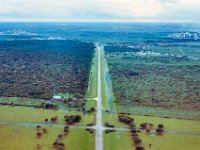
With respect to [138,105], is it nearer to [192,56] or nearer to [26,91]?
[26,91]

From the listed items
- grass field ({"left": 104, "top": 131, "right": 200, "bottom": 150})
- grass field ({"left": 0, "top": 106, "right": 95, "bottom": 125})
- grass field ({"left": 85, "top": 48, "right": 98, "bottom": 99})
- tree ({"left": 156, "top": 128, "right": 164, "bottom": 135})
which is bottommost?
grass field ({"left": 104, "top": 131, "right": 200, "bottom": 150})

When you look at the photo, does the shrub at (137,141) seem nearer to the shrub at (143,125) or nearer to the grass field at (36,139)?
the shrub at (143,125)

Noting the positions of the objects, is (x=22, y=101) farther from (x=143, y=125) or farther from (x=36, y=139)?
(x=143, y=125)

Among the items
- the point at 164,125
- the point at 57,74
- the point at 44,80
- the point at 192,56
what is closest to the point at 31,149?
the point at 164,125

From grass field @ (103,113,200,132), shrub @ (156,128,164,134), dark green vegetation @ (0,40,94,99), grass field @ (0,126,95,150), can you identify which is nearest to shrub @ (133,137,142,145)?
shrub @ (156,128,164,134)

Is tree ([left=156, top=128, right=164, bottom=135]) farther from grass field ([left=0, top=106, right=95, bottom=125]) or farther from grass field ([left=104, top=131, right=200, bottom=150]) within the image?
grass field ([left=0, top=106, right=95, bottom=125])

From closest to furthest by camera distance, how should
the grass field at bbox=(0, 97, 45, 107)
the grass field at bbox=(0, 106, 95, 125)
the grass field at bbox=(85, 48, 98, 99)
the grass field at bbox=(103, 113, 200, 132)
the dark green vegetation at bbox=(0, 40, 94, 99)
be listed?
the grass field at bbox=(103, 113, 200, 132) < the grass field at bbox=(0, 106, 95, 125) < the grass field at bbox=(0, 97, 45, 107) < the grass field at bbox=(85, 48, 98, 99) < the dark green vegetation at bbox=(0, 40, 94, 99)

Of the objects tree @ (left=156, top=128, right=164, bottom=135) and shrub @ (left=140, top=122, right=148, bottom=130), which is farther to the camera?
shrub @ (left=140, top=122, right=148, bottom=130)
